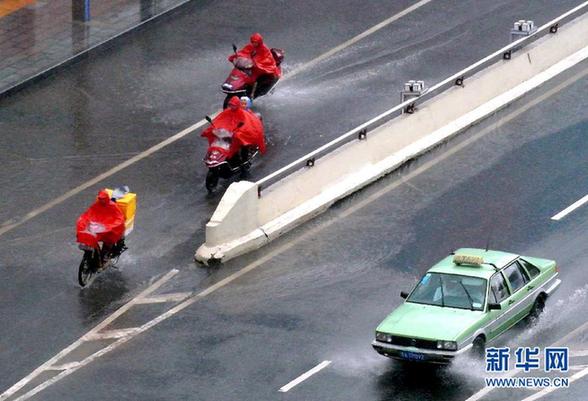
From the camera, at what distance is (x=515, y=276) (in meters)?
26.7

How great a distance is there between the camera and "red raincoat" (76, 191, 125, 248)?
92.7 feet

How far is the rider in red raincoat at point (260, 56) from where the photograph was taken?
115 ft

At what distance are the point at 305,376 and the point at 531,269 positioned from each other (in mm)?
3863

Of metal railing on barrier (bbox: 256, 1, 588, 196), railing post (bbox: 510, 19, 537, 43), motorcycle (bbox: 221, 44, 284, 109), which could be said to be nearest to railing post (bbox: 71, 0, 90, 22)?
motorcycle (bbox: 221, 44, 284, 109)

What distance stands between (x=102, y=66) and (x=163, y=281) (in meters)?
9.48

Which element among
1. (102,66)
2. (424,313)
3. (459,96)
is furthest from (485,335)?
(102,66)

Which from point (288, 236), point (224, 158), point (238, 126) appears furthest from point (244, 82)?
point (288, 236)

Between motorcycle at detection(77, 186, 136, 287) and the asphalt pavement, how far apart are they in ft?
0.76

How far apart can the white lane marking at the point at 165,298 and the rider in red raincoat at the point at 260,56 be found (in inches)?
300

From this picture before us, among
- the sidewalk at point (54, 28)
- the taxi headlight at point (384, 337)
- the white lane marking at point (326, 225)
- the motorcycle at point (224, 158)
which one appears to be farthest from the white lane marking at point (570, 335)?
the sidewalk at point (54, 28)

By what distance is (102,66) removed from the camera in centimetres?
3709

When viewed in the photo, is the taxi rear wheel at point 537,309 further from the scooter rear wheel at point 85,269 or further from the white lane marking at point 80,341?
the scooter rear wheel at point 85,269

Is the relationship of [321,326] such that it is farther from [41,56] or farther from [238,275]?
[41,56]

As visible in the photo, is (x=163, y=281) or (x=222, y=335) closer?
(x=222, y=335)
